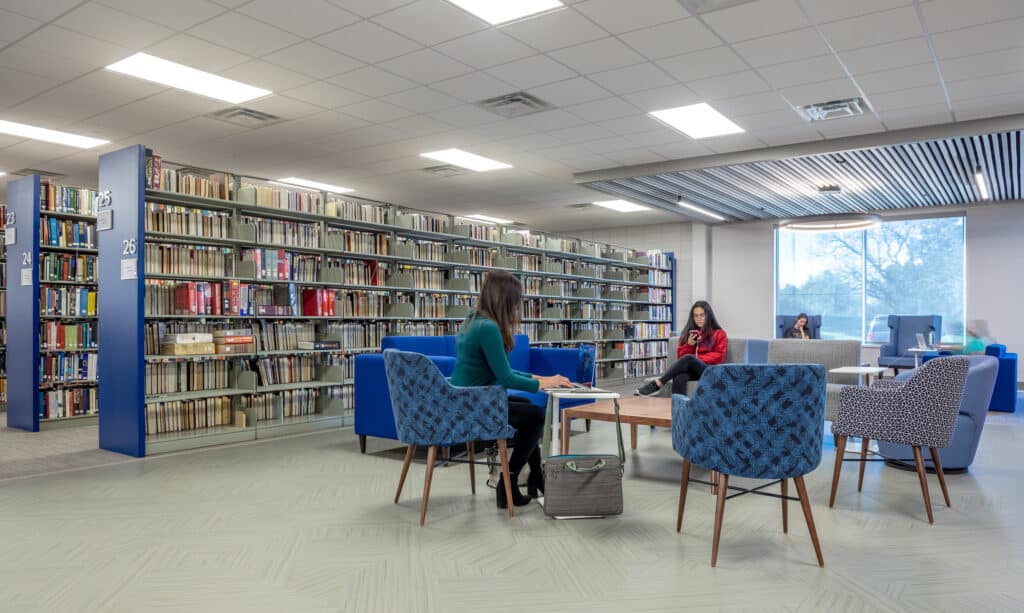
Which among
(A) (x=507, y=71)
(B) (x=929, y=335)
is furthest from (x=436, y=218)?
(B) (x=929, y=335)

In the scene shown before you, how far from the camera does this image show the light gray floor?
106 inches

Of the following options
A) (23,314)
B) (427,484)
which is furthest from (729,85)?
(23,314)

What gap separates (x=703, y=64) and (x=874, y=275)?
29.4ft

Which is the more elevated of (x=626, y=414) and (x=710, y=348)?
(x=710, y=348)

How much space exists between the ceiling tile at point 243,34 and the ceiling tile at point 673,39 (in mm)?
2500

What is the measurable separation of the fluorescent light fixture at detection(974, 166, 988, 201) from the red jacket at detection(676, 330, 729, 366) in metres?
4.86

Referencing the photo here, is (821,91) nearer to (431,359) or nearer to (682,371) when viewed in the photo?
(682,371)

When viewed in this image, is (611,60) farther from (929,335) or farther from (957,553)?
(929,335)

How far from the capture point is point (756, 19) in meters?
4.79

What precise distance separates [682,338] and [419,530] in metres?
4.03

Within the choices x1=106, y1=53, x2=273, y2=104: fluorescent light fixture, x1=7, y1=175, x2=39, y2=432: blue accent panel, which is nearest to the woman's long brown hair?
x1=106, y1=53, x2=273, y2=104: fluorescent light fixture

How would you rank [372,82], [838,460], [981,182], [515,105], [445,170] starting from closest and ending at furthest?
[838,460] → [372,82] → [515,105] → [445,170] → [981,182]

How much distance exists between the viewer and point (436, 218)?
823cm

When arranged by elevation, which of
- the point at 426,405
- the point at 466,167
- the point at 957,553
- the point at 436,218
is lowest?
the point at 957,553
